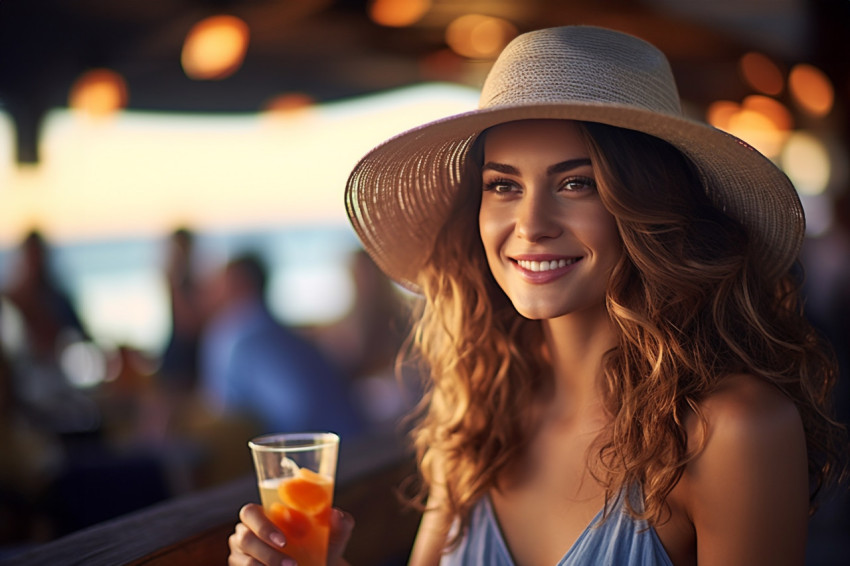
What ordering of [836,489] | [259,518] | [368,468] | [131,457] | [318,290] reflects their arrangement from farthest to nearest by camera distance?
[318,290]
[131,457]
[368,468]
[836,489]
[259,518]

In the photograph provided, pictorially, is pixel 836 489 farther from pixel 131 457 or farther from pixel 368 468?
pixel 131 457

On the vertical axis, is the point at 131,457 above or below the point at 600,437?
below

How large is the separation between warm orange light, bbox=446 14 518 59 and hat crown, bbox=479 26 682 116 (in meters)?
4.34

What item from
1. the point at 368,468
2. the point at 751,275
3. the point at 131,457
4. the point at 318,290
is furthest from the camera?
the point at 318,290

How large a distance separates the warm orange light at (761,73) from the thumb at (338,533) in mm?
6037

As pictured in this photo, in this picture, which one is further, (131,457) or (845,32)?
(845,32)

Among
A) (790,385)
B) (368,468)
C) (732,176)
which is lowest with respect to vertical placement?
(368,468)

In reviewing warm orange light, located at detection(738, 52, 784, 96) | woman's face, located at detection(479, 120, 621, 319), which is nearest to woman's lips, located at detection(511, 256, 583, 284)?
woman's face, located at detection(479, 120, 621, 319)

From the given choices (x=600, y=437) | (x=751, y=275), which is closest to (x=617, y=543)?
(x=600, y=437)

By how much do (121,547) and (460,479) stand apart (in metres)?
0.74

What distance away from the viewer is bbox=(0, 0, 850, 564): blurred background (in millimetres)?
3967

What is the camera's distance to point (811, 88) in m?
5.53

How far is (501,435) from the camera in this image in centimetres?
184

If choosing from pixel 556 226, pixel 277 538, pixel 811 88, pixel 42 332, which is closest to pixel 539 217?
pixel 556 226
